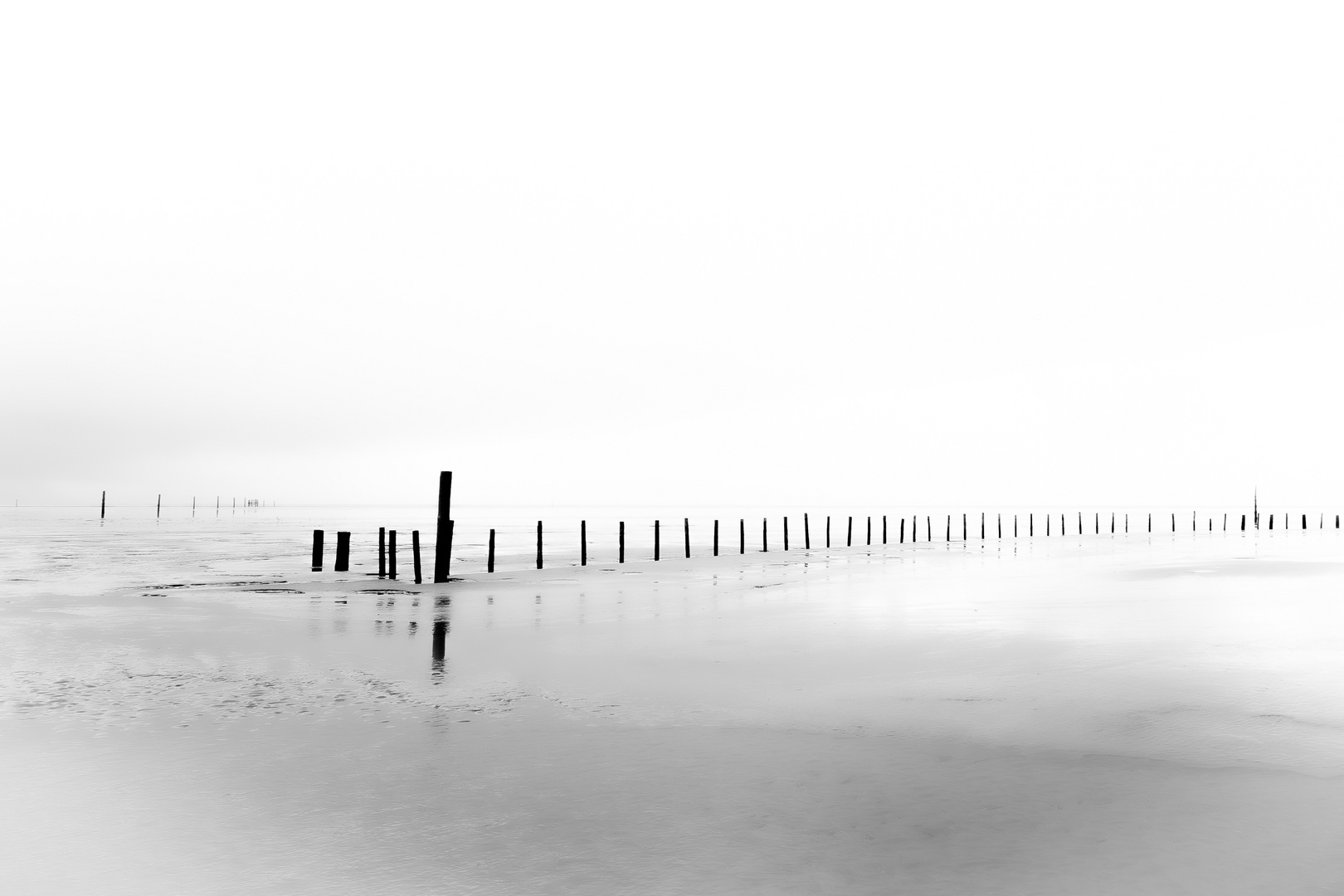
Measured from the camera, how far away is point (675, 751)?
8.30 meters

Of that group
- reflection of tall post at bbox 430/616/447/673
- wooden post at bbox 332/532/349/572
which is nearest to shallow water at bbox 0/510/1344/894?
reflection of tall post at bbox 430/616/447/673

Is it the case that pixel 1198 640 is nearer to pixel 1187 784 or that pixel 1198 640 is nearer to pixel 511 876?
pixel 1187 784

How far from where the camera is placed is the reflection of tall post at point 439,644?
12.7m

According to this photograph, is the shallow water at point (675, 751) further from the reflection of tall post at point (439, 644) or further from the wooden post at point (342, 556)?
the wooden post at point (342, 556)

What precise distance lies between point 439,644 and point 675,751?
744 centimetres

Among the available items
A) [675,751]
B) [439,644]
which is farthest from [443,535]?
[675,751]

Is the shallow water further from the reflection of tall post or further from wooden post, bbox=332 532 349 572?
wooden post, bbox=332 532 349 572

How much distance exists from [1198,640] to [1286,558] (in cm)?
2727

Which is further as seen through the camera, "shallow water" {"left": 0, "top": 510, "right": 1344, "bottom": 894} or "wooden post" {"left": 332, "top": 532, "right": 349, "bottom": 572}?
"wooden post" {"left": 332, "top": 532, "right": 349, "bottom": 572}

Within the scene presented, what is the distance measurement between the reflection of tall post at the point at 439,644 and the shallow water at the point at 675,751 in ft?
0.48

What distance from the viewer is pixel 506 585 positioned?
25.8 metres

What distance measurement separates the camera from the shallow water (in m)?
5.67

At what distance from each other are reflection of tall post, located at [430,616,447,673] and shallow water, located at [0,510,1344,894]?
0.15 meters

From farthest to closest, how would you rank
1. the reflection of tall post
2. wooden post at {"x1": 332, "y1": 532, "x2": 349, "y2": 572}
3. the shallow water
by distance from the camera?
wooden post at {"x1": 332, "y1": 532, "x2": 349, "y2": 572} < the reflection of tall post < the shallow water
